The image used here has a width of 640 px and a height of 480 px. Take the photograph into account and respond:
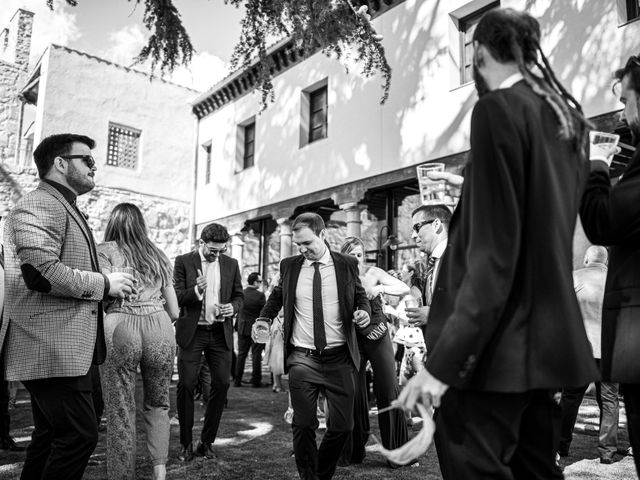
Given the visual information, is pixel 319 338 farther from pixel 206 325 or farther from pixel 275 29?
pixel 275 29

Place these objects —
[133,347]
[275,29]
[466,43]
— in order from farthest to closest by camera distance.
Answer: [466,43]
[275,29]
[133,347]

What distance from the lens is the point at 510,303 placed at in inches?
57.8

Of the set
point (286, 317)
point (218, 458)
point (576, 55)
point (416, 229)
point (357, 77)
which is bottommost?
point (218, 458)

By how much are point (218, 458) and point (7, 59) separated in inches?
902

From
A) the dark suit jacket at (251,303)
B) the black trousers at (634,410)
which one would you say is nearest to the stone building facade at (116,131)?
the dark suit jacket at (251,303)

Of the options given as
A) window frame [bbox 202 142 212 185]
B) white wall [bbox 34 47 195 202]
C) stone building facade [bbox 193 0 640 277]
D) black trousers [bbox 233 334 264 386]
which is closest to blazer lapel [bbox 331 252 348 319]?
Answer: stone building facade [bbox 193 0 640 277]

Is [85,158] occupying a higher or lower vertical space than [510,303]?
higher

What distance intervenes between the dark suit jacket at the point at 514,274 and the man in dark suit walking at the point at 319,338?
8.55 feet

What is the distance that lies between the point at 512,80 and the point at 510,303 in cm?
67

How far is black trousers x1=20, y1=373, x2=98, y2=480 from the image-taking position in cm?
264

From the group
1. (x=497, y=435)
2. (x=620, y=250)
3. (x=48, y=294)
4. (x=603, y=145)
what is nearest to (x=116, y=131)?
(x=48, y=294)

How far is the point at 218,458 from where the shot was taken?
16.0ft

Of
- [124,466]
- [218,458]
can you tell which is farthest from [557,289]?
[218,458]

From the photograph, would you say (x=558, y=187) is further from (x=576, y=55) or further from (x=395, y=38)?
(x=395, y=38)
